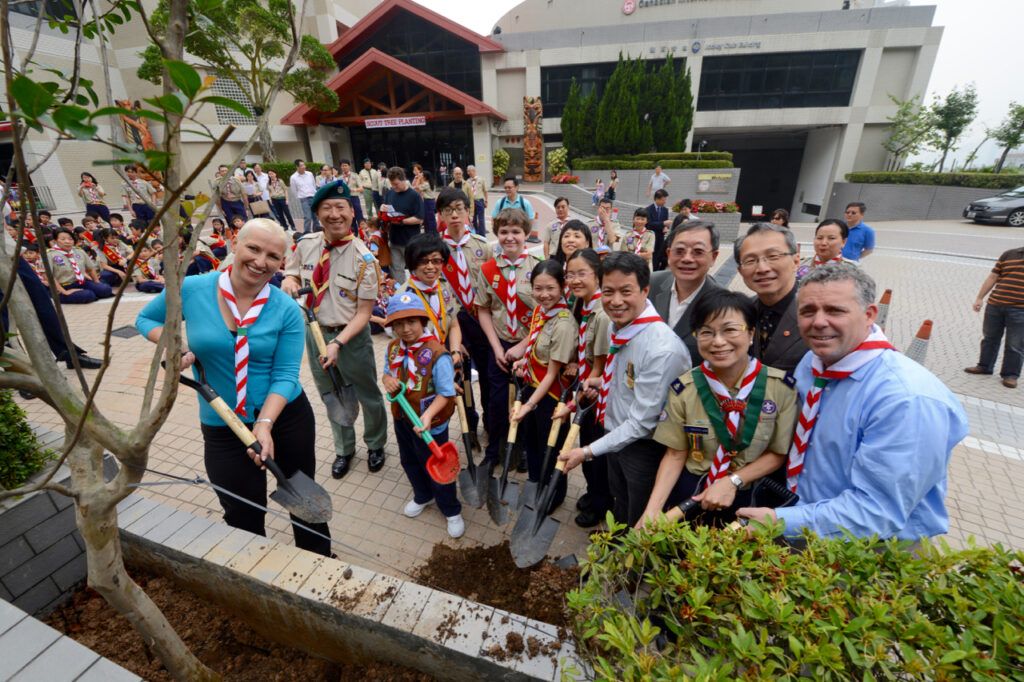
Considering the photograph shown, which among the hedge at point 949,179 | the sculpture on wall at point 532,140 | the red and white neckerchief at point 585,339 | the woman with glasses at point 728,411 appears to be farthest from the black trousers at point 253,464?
the hedge at point 949,179

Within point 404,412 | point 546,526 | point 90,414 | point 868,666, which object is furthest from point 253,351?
point 868,666

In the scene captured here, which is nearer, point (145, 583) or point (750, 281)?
point (145, 583)

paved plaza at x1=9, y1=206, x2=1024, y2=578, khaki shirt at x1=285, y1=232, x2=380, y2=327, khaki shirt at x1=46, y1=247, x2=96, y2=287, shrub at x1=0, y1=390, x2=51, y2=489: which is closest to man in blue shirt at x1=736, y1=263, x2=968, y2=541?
paved plaza at x1=9, y1=206, x2=1024, y2=578

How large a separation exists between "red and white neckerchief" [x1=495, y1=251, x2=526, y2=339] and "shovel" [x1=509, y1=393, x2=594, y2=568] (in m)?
1.28

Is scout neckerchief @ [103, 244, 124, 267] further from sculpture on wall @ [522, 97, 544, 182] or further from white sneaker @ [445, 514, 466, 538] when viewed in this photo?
sculpture on wall @ [522, 97, 544, 182]

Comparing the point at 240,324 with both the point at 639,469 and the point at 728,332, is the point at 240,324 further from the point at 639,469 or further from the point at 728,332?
the point at 728,332

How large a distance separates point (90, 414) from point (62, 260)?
10283 millimetres

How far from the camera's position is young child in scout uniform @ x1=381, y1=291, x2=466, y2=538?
3.12 m

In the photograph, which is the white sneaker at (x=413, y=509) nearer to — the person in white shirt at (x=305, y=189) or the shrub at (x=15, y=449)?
the shrub at (x=15, y=449)

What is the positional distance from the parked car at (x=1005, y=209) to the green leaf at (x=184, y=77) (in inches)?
1037

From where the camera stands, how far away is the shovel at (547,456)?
9.77ft

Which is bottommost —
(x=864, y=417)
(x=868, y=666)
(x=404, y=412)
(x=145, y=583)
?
(x=145, y=583)

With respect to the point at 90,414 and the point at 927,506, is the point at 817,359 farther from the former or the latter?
the point at 90,414

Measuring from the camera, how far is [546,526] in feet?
9.12
